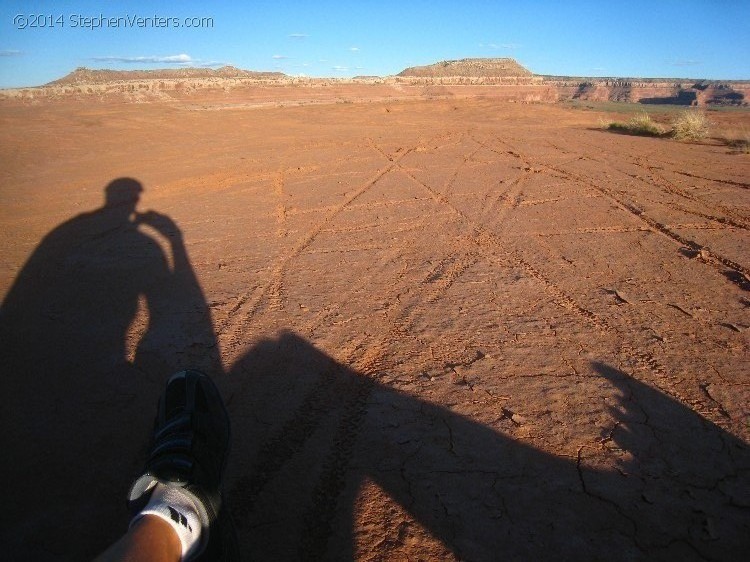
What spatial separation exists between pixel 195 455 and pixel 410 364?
1620 mm

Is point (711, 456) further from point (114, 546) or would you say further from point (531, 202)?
point (531, 202)

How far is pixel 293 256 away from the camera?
527cm

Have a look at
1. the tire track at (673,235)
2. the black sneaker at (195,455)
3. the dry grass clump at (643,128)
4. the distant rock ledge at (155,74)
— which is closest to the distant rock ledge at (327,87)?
the distant rock ledge at (155,74)

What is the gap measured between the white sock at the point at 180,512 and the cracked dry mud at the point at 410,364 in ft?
1.33

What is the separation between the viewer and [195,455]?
1.94 m

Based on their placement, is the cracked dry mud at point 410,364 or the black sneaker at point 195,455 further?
the cracked dry mud at point 410,364

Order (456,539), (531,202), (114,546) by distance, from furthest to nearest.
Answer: (531,202), (456,539), (114,546)

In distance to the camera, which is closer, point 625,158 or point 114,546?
point 114,546

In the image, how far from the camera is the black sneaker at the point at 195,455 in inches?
68.1

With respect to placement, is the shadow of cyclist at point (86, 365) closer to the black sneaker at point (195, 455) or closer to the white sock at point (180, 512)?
the black sneaker at point (195, 455)

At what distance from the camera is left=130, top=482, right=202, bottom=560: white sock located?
1620 mm

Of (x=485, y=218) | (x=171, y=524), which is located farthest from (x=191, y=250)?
(x=171, y=524)

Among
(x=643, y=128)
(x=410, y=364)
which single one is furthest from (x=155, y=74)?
(x=410, y=364)

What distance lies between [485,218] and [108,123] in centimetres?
1641
